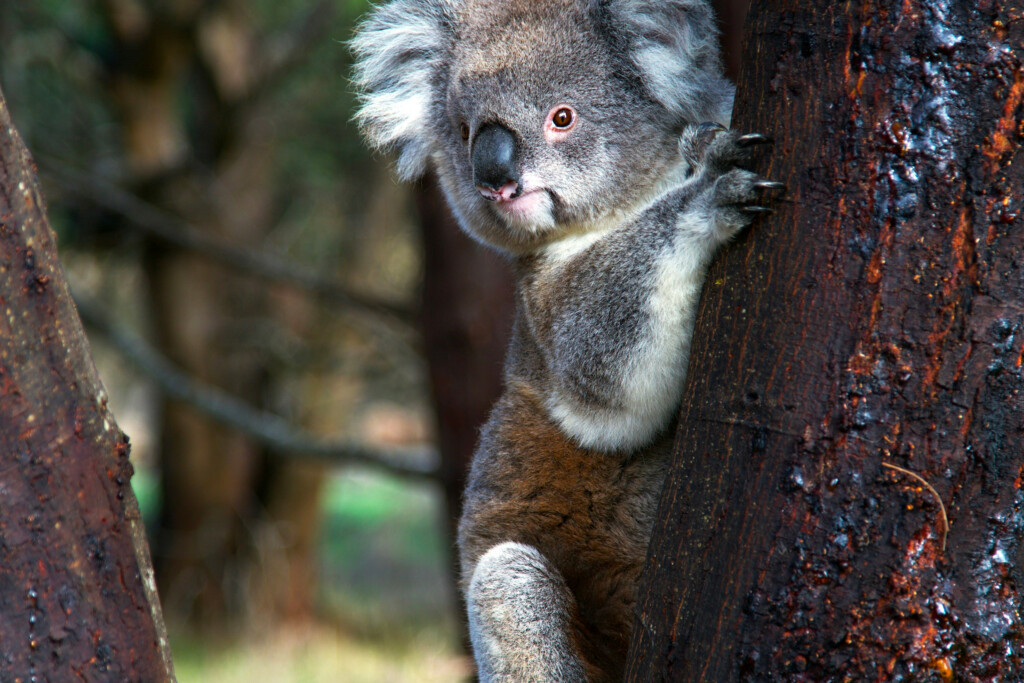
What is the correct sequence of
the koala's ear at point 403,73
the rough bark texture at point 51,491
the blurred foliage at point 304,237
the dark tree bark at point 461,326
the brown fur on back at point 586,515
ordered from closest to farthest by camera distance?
the rough bark texture at point 51,491, the brown fur on back at point 586,515, the koala's ear at point 403,73, the dark tree bark at point 461,326, the blurred foliage at point 304,237

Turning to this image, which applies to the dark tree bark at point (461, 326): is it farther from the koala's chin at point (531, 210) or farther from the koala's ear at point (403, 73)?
the koala's chin at point (531, 210)

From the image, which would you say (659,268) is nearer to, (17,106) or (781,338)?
(781,338)

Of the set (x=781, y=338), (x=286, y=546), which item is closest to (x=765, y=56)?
(x=781, y=338)

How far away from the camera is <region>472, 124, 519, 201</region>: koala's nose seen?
2150 millimetres

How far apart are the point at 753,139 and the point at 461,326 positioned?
3.32 metres

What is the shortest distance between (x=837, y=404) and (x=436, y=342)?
359 cm

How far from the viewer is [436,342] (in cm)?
478

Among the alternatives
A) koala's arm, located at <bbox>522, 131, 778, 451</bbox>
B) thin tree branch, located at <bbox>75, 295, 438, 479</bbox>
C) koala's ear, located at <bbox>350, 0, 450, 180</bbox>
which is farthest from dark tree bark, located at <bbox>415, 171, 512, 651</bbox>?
koala's arm, located at <bbox>522, 131, 778, 451</bbox>

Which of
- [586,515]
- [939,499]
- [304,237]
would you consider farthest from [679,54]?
[304,237]

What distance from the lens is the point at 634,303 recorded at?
1874 millimetres

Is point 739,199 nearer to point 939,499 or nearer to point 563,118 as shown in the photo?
point 939,499

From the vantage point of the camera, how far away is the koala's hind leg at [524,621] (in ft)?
6.51

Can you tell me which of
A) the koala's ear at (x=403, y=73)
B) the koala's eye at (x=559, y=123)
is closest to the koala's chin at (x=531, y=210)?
the koala's eye at (x=559, y=123)

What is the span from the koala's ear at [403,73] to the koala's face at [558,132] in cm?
35
